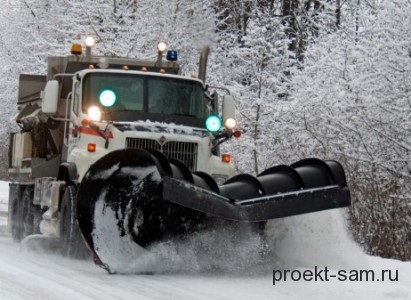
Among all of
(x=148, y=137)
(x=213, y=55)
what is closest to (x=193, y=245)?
(x=148, y=137)

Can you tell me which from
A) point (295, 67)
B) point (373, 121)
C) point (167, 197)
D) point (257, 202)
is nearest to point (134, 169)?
point (167, 197)

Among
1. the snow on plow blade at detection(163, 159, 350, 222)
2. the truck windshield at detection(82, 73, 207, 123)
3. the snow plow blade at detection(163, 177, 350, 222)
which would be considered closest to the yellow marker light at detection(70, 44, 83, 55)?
the truck windshield at detection(82, 73, 207, 123)

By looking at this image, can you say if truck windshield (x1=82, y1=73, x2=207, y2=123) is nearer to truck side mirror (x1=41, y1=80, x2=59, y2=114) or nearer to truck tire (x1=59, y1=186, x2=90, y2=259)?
truck side mirror (x1=41, y1=80, x2=59, y2=114)

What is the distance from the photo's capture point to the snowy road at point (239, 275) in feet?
20.9

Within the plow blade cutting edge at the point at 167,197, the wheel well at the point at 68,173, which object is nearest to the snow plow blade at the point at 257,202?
the plow blade cutting edge at the point at 167,197

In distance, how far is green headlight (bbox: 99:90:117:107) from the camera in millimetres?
9109

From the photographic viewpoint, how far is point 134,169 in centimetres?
789

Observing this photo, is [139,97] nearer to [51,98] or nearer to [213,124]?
[213,124]

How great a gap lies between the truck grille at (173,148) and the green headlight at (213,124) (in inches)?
17.2

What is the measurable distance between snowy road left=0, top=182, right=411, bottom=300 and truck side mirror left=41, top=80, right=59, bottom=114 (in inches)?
64.3

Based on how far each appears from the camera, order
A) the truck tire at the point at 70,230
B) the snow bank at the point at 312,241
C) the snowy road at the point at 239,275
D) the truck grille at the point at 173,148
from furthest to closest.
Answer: the truck grille at the point at 173,148 → the truck tire at the point at 70,230 → the snow bank at the point at 312,241 → the snowy road at the point at 239,275

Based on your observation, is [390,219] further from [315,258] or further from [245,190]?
[245,190]

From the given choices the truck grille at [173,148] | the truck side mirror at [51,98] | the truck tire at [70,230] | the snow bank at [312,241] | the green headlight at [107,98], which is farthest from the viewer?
the truck side mirror at [51,98]

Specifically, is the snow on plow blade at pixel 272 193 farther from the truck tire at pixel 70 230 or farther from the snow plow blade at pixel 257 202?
the truck tire at pixel 70 230
